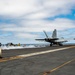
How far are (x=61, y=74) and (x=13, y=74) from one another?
3431 mm

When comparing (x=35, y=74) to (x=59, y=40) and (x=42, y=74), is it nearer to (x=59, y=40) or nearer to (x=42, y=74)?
(x=42, y=74)

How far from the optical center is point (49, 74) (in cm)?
1541

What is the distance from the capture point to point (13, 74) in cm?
1525

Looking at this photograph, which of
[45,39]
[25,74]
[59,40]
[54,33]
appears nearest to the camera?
[25,74]

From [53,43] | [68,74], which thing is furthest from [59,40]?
[68,74]

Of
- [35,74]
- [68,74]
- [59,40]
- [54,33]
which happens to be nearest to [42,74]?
[35,74]

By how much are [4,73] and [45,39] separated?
91831 mm

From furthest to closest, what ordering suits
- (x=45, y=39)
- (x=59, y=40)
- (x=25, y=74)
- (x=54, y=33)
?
(x=54, y=33)
(x=59, y=40)
(x=45, y=39)
(x=25, y=74)

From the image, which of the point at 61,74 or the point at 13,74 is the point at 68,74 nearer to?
the point at 61,74

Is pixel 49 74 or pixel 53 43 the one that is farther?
pixel 53 43

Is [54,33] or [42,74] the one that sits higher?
[54,33]

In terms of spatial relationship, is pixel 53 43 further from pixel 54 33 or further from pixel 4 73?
pixel 4 73

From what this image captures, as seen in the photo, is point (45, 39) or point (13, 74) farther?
point (45, 39)

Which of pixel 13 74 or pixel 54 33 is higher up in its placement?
pixel 54 33
